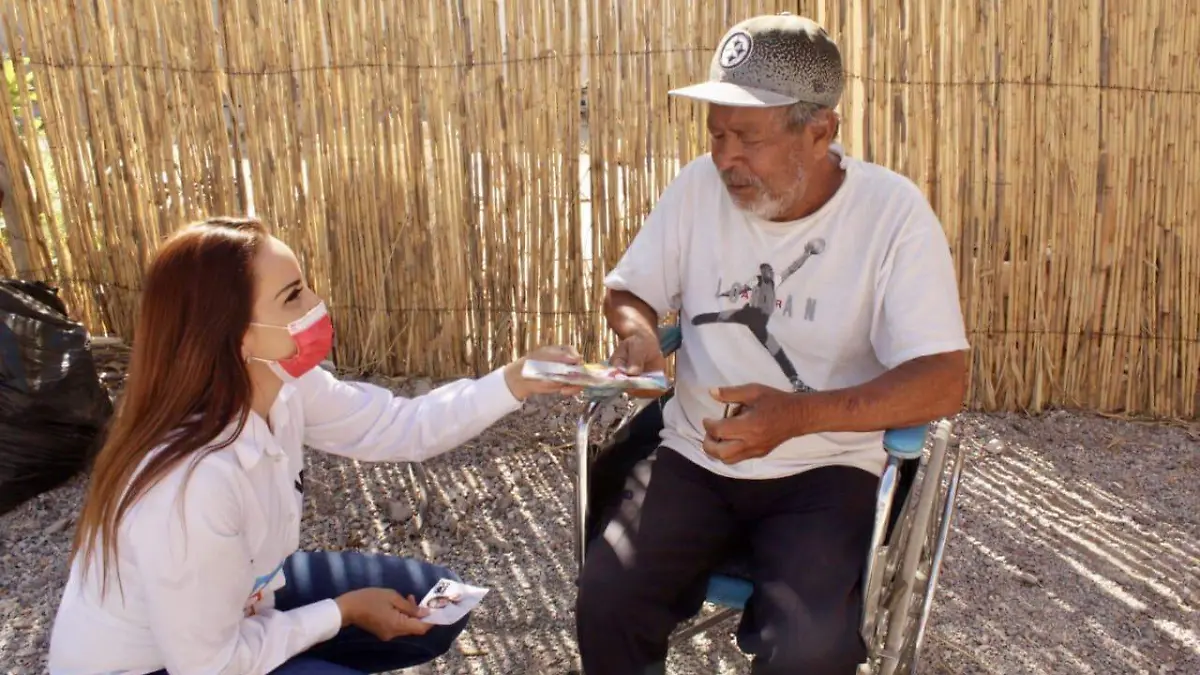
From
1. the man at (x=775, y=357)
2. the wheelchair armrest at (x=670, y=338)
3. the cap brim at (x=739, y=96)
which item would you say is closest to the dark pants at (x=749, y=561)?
the man at (x=775, y=357)

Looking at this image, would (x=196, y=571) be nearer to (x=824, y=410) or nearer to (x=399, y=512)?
(x=824, y=410)

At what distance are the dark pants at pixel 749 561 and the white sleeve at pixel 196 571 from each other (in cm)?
74

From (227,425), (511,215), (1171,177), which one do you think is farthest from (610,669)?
(1171,177)

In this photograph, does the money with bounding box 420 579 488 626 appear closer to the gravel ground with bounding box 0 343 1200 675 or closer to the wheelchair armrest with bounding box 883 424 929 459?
the gravel ground with bounding box 0 343 1200 675

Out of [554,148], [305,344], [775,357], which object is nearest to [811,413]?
[775,357]

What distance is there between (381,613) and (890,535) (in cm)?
109

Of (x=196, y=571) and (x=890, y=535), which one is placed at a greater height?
(x=196, y=571)

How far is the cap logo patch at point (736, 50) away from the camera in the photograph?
250 centimetres

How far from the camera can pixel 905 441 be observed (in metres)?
2.29

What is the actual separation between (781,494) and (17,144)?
11.7 feet

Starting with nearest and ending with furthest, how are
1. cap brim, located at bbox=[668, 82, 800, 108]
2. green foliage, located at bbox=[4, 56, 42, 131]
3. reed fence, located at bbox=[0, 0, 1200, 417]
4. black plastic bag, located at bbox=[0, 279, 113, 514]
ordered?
cap brim, located at bbox=[668, 82, 800, 108], black plastic bag, located at bbox=[0, 279, 113, 514], reed fence, located at bbox=[0, 0, 1200, 417], green foliage, located at bbox=[4, 56, 42, 131]

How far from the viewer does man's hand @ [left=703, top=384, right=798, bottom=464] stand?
7.50 feet

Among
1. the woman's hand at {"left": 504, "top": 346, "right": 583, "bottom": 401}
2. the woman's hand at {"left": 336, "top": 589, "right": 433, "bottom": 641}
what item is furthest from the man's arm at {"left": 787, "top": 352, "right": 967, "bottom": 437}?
the woman's hand at {"left": 336, "top": 589, "right": 433, "bottom": 641}

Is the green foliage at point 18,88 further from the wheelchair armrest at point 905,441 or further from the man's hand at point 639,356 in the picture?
the wheelchair armrest at point 905,441
